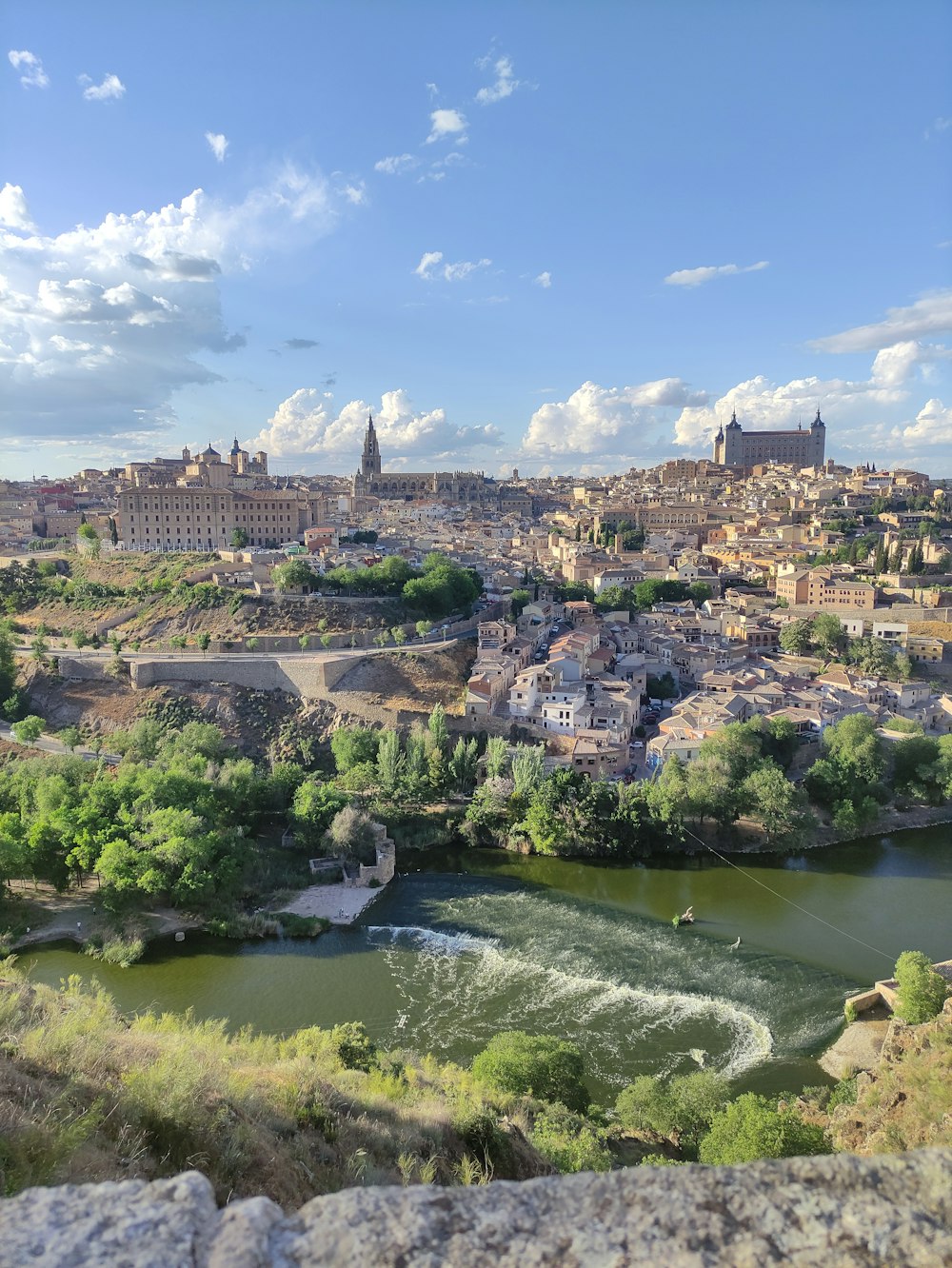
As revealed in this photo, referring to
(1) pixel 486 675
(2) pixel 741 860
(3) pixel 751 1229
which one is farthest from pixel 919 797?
(3) pixel 751 1229

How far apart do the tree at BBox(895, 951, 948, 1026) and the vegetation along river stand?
86 centimetres

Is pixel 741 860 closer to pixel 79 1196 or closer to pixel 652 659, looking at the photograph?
pixel 652 659

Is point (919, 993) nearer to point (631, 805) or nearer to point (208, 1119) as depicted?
point (631, 805)

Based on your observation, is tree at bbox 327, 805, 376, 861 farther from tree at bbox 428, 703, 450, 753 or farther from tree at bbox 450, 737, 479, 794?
tree at bbox 428, 703, 450, 753

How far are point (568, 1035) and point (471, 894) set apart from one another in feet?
12.0

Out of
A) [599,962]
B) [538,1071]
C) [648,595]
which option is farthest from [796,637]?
[538,1071]

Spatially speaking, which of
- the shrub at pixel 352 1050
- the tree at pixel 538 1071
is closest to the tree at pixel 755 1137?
the tree at pixel 538 1071

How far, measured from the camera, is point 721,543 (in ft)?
111

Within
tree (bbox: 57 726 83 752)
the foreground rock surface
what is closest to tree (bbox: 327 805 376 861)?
tree (bbox: 57 726 83 752)

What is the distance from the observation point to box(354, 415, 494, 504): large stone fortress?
56.8m

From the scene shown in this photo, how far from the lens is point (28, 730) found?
1533cm

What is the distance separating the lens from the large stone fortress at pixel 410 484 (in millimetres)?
56781

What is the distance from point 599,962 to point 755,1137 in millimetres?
4388

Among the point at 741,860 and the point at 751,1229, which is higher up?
the point at 751,1229
